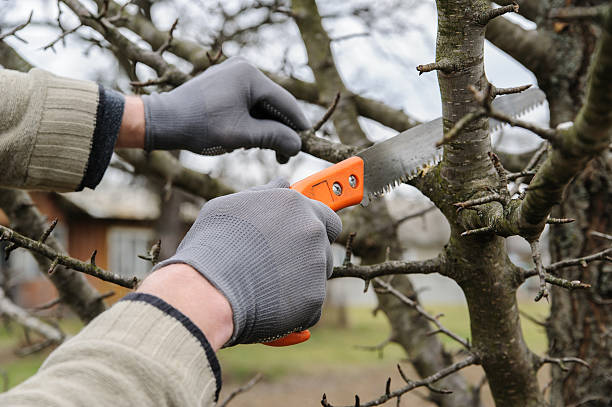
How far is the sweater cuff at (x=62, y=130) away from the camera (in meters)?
1.83

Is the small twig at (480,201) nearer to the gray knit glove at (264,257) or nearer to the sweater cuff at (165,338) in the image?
the gray knit glove at (264,257)

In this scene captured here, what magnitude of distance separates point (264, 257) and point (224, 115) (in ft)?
2.89

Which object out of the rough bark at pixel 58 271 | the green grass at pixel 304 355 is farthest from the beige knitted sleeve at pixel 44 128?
the green grass at pixel 304 355

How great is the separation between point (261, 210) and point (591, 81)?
0.90 metres

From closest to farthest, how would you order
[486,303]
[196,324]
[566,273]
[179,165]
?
1. [196,324]
2. [486,303]
3. [566,273]
4. [179,165]

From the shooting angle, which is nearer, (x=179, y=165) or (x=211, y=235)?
(x=211, y=235)

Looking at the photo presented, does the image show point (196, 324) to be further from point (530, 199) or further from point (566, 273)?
point (566, 273)

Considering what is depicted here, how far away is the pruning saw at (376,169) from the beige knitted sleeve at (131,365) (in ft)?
2.84

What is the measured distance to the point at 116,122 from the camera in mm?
1948

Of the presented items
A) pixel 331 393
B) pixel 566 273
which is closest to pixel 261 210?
pixel 566 273

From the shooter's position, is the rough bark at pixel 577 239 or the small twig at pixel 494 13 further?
the rough bark at pixel 577 239

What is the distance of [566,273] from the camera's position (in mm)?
2805

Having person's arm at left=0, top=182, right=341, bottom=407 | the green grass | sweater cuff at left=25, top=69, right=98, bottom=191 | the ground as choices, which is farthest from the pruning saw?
the green grass

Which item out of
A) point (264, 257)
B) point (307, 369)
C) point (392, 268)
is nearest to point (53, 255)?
point (264, 257)
